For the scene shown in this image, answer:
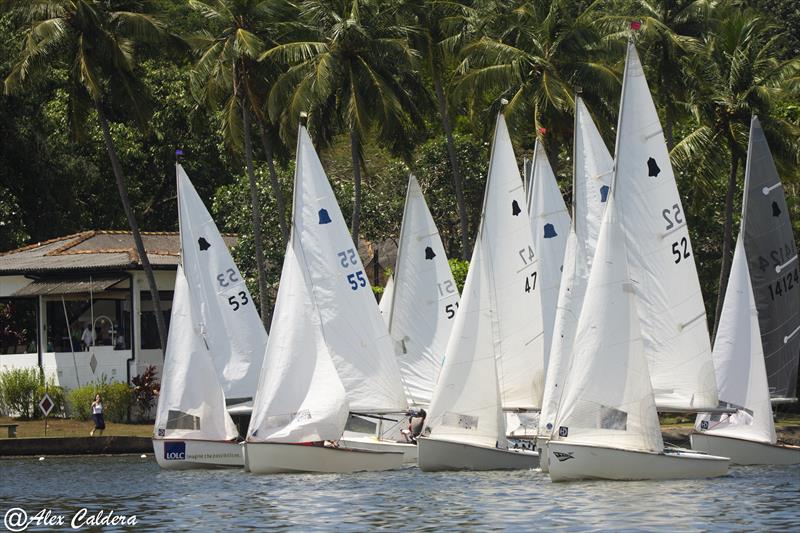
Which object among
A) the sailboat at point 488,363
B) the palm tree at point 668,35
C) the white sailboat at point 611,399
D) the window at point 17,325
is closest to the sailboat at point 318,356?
the sailboat at point 488,363

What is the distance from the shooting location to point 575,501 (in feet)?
90.1

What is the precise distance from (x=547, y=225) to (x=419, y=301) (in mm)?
4115

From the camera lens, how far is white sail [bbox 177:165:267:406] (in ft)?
142

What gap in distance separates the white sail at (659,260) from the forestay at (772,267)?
7.47m

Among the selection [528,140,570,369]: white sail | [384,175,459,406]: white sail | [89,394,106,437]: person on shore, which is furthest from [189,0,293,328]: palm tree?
[528,140,570,369]: white sail

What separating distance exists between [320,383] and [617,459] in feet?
29.5

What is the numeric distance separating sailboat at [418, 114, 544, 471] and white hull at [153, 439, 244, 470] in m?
6.34

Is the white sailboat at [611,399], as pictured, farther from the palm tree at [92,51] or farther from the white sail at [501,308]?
the palm tree at [92,51]

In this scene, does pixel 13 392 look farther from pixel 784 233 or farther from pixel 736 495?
pixel 736 495

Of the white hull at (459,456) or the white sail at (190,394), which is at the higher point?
the white sail at (190,394)

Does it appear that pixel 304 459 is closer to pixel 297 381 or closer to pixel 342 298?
pixel 297 381

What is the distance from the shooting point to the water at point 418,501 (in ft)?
82.2

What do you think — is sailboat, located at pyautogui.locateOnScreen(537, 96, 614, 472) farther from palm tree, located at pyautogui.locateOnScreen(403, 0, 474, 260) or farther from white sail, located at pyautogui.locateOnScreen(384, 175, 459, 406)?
palm tree, located at pyautogui.locateOnScreen(403, 0, 474, 260)

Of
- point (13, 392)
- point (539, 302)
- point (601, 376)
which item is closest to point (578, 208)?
point (539, 302)
